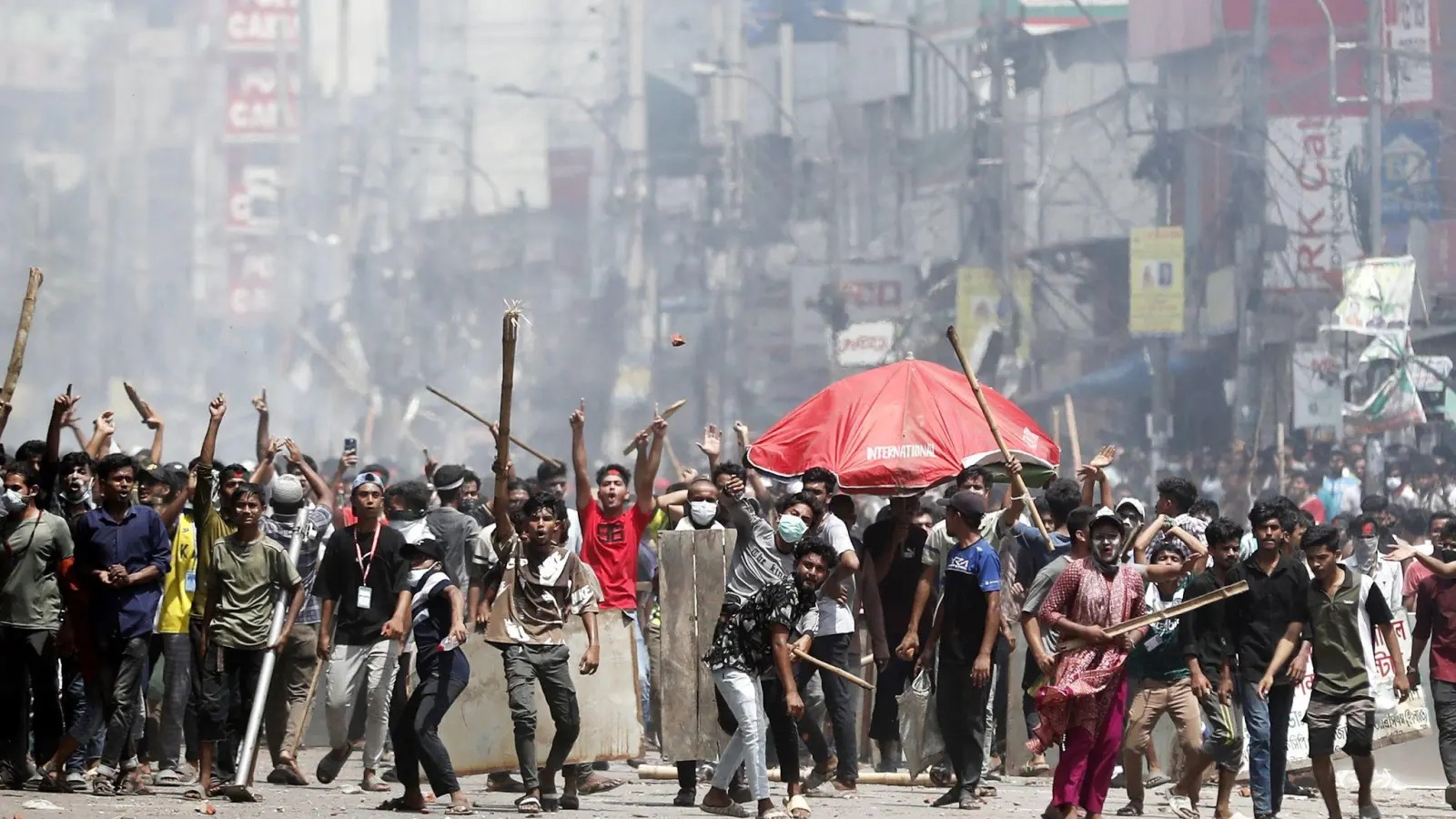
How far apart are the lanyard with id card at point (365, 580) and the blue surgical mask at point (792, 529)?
1.85 m

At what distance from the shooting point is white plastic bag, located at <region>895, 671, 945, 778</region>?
10.5m

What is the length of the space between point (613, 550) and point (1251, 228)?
27.6 metres

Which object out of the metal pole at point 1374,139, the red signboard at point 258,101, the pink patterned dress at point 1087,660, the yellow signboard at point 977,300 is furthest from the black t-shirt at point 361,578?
the red signboard at point 258,101

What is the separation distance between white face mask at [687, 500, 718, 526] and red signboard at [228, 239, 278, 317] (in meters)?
72.1

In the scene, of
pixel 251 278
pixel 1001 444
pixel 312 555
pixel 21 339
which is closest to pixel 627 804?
pixel 312 555

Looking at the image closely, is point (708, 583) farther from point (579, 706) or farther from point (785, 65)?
point (785, 65)

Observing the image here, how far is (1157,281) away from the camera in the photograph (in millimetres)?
35219

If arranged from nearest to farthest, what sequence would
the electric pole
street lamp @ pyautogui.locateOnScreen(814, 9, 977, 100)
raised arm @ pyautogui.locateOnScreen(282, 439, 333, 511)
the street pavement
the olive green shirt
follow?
the street pavement → the olive green shirt → raised arm @ pyautogui.locateOnScreen(282, 439, 333, 511) → street lamp @ pyautogui.locateOnScreen(814, 9, 977, 100) → the electric pole

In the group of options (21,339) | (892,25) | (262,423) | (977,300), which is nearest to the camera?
(21,339)

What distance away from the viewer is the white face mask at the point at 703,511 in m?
9.88

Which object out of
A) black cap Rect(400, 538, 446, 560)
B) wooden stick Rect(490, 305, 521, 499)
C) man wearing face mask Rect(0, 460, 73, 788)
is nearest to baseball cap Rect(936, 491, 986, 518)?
wooden stick Rect(490, 305, 521, 499)

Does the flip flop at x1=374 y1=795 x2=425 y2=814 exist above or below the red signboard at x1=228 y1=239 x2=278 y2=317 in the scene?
below

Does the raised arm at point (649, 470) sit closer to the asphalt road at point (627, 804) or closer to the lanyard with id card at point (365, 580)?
the lanyard with id card at point (365, 580)

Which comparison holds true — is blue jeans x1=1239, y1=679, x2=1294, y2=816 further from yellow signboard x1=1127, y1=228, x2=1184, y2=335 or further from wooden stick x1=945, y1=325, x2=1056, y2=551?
yellow signboard x1=1127, y1=228, x2=1184, y2=335
